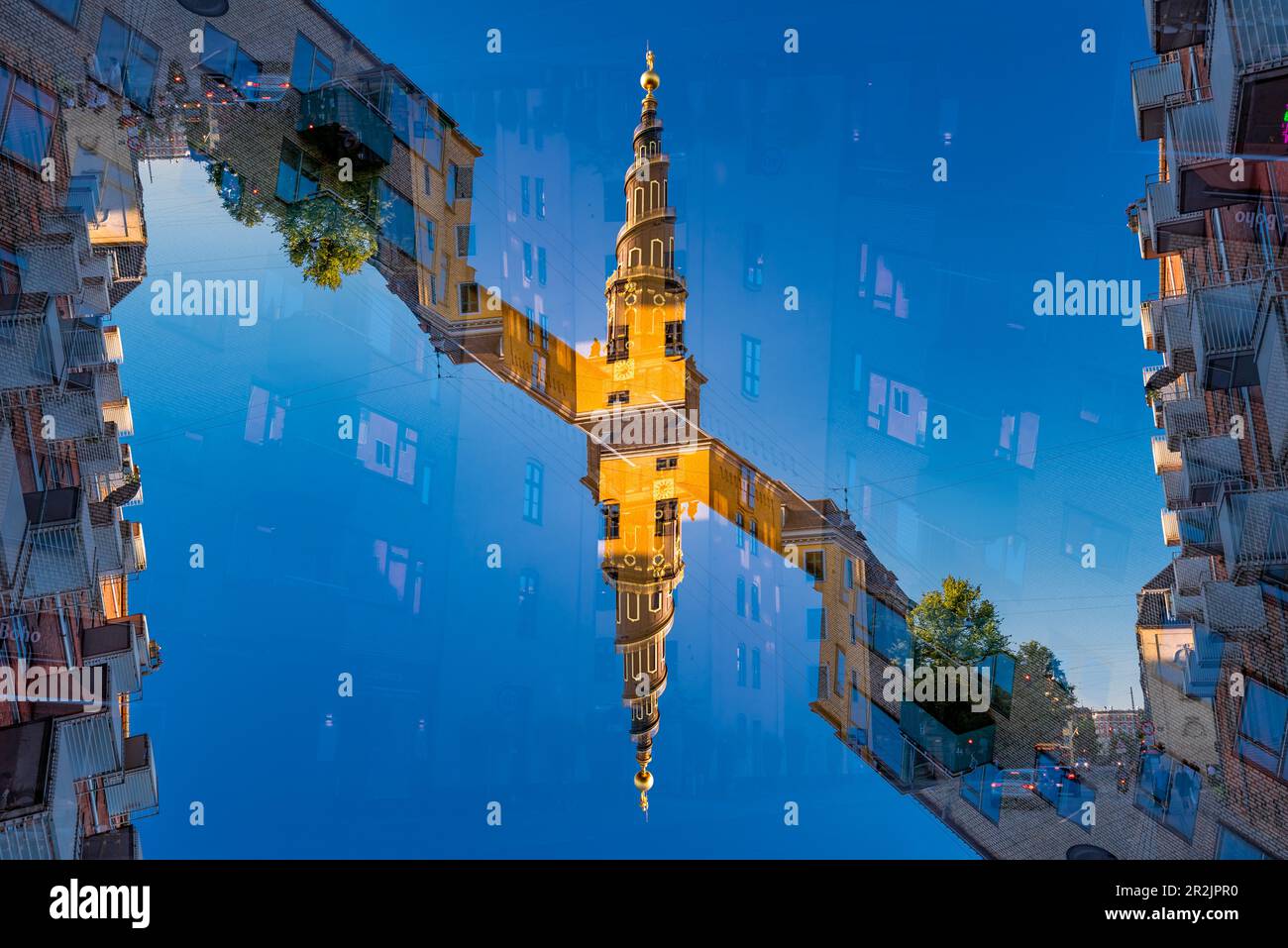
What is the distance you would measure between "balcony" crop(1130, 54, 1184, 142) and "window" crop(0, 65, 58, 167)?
40.1 feet

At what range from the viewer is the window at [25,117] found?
733 cm

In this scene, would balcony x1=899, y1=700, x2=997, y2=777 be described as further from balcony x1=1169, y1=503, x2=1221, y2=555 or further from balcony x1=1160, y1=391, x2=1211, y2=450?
balcony x1=1160, y1=391, x2=1211, y2=450

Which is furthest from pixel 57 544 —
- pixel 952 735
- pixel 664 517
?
pixel 952 735

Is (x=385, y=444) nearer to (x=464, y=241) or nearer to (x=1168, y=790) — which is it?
(x=464, y=241)

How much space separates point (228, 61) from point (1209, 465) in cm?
1258

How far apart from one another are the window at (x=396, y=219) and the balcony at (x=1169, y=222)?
927 cm

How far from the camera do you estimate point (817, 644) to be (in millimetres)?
11086

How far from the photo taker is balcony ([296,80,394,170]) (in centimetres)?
961

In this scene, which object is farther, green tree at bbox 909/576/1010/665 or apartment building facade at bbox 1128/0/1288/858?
green tree at bbox 909/576/1010/665

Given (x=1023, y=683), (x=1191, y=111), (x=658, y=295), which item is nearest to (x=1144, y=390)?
(x=1191, y=111)

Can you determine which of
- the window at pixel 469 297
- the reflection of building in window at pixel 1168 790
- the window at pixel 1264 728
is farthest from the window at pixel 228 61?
the reflection of building in window at pixel 1168 790

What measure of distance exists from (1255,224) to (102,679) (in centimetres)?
1307

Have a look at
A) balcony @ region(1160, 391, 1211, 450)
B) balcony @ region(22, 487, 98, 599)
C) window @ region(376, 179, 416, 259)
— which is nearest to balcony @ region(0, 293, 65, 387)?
balcony @ region(22, 487, 98, 599)
